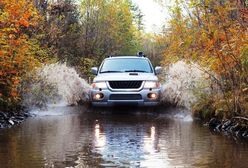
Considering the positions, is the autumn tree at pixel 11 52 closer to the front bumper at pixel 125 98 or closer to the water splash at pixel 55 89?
the water splash at pixel 55 89

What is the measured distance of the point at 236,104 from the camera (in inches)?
439

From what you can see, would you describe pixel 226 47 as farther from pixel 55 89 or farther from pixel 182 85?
pixel 55 89

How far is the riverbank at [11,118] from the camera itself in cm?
1274

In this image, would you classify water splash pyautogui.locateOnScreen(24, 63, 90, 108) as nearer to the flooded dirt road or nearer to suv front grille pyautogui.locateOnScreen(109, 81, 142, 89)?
the flooded dirt road

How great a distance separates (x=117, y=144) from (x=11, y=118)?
5.20 m

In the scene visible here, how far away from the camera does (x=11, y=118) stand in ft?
44.6

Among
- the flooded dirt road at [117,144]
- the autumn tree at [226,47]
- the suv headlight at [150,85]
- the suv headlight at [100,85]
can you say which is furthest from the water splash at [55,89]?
the autumn tree at [226,47]

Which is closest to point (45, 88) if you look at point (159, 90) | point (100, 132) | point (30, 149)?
point (159, 90)

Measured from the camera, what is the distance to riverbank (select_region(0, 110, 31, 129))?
12738mm

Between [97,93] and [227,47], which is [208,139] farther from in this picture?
[97,93]

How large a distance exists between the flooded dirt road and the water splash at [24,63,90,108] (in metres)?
1.73

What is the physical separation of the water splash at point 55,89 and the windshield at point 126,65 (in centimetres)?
141

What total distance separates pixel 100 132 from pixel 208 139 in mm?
2430

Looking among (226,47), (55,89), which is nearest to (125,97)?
(55,89)
